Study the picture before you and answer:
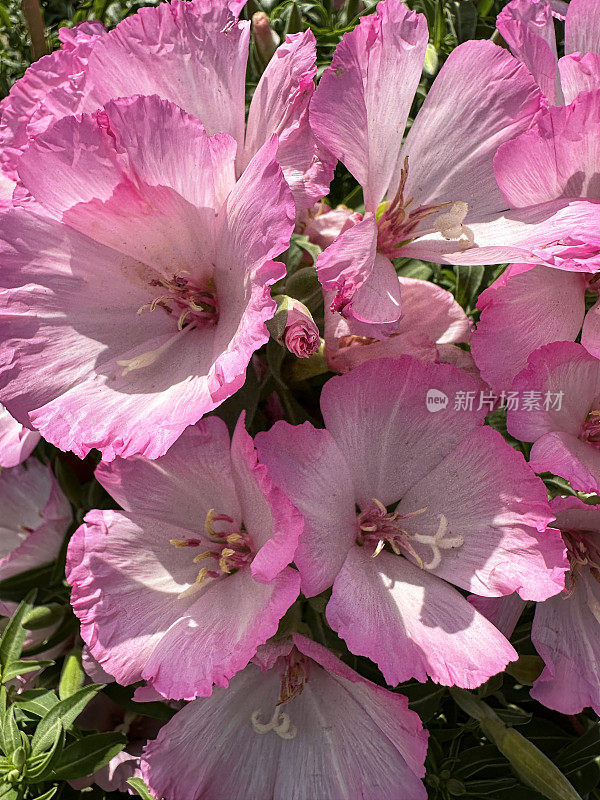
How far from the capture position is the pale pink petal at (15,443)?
96 centimetres

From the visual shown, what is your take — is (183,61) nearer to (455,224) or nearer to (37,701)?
(455,224)

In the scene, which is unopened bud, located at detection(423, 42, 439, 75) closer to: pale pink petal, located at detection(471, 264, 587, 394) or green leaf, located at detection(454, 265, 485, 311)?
green leaf, located at detection(454, 265, 485, 311)

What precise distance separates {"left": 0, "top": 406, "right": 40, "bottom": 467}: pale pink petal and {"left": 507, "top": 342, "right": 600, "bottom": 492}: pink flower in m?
0.57

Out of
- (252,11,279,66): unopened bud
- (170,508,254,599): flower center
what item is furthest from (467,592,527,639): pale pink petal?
(252,11,279,66): unopened bud

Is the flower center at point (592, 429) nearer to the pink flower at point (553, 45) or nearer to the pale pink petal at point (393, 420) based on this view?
the pale pink petal at point (393, 420)

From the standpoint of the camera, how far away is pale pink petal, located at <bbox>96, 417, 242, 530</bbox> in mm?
809

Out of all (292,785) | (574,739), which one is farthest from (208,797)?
(574,739)

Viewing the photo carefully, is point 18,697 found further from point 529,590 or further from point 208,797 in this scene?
point 529,590

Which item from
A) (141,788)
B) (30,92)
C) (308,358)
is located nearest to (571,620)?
(308,358)

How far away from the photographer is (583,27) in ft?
3.05

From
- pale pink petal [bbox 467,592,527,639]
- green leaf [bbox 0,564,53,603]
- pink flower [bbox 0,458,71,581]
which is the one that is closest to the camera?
pale pink petal [bbox 467,592,527,639]

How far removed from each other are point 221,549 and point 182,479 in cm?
10

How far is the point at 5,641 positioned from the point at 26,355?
391 millimetres

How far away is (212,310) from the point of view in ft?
2.88
